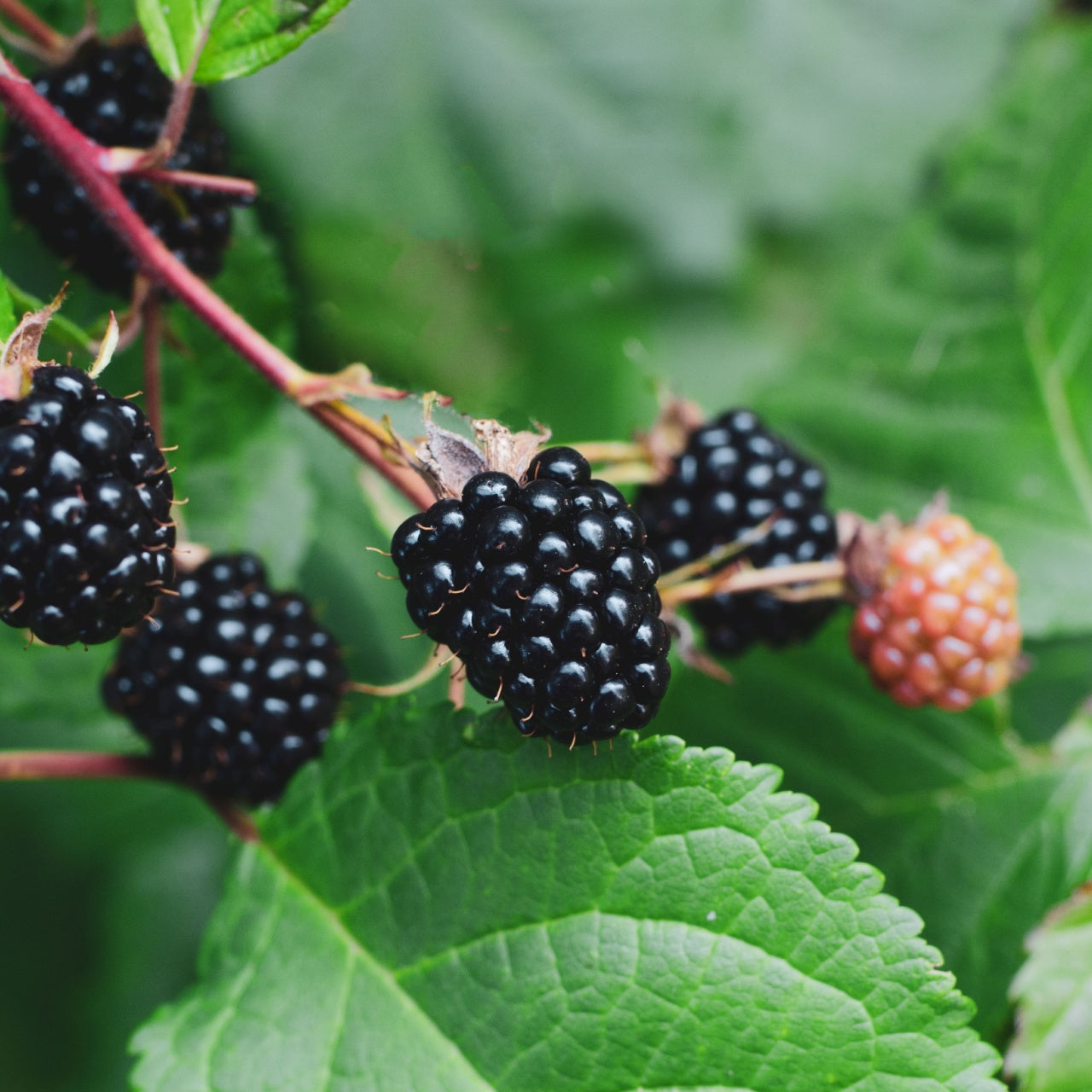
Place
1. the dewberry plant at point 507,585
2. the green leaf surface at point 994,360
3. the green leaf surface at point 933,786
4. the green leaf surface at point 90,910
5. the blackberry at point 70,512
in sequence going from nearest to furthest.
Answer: the blackberry at point 70,512, the dewberry plant at point 507,585, the green leaf surface at point 933,786, the green leaf surface at point 994,360, the green leaf surface at point 90,910

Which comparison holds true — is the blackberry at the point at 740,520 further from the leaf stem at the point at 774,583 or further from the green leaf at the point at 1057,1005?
the green leaf at the point at 1057,1005

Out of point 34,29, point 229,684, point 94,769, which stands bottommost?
point 94,769

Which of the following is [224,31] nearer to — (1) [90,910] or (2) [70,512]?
(2) [70,512]

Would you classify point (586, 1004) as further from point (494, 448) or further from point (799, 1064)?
point (494, 448)

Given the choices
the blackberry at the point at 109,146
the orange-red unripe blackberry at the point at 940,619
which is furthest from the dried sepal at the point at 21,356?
the orange-red unripe blackberry at the point at 940,619

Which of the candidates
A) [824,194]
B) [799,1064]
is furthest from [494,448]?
[824,194]

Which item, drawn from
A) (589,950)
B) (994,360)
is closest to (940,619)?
(589,950)

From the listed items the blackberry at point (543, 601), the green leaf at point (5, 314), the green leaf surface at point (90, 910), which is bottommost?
the green leaf surface at point (90, 910)
